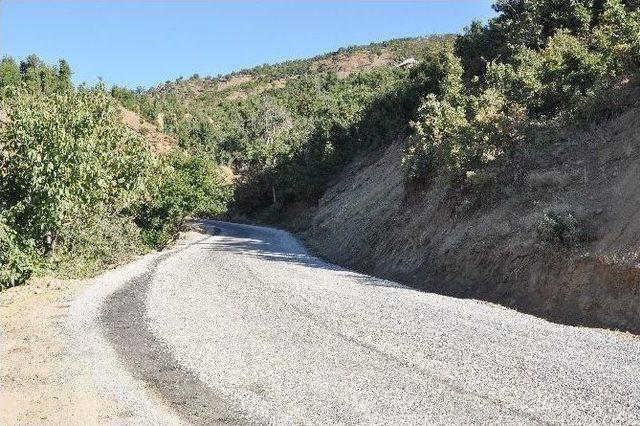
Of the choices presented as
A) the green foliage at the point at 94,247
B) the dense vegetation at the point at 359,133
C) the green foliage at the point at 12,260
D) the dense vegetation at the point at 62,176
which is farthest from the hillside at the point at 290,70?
the green foliage at the point at 12,260

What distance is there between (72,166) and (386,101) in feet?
99.1

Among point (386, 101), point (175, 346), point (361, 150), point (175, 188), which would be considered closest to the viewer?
point (175, 346)

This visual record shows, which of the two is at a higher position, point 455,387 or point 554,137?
point 554,137

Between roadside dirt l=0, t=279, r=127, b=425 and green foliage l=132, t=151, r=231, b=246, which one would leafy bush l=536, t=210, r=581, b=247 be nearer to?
roadside dirt l=0, t=279, r=127, b=425

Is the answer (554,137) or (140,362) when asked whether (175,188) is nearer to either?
(554,137)

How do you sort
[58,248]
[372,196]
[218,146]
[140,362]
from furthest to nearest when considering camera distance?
[218,146] < [372,196] < [58,248] < [140,362]

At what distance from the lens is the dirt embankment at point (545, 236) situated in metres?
11.8

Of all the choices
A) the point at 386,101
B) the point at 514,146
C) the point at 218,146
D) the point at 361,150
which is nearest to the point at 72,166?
the point at 514,146

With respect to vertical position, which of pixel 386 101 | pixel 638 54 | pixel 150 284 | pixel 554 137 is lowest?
pixel 150 284

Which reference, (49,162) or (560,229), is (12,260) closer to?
(49,162)

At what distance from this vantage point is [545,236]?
13586 mm

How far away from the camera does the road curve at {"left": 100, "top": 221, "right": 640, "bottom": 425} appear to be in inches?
273

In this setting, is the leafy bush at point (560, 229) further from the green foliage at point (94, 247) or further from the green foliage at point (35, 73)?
the green foliage at point (35, 73)

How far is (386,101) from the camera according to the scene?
146 feet
